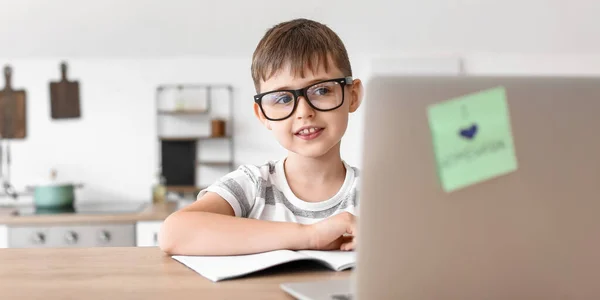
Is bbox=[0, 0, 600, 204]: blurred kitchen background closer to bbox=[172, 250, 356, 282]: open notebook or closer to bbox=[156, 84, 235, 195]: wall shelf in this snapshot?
bbox=[156, 84, 235, 195]: wall shelf

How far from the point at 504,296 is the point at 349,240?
0.46 m

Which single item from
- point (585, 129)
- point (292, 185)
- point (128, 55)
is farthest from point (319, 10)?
point (585, 129)

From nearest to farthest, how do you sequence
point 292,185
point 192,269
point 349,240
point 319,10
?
point 192,269 < point 349,240 < point 292,185 < point 319,10

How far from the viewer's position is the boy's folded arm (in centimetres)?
104

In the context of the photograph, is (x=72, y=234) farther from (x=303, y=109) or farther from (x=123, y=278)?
(x=123, y=278)

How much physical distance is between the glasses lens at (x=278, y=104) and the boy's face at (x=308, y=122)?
2cm

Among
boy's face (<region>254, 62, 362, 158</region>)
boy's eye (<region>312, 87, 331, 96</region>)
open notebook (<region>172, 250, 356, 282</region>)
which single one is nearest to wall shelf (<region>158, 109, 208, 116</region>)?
boy's face (<region>254, 62, 362, 158</region>)

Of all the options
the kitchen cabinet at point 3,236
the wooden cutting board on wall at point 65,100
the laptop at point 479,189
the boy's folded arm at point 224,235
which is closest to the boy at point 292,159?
the boy's folded arm at point 224,235

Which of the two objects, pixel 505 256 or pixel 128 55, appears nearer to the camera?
pixel 505 256

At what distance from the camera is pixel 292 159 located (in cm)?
144

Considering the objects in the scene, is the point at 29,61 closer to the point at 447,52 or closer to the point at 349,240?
the point at 447,52

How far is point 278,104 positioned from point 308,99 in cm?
6

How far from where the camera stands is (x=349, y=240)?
3.55 feet

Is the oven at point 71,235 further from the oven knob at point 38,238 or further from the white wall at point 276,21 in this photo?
the white wall at point 276,21
